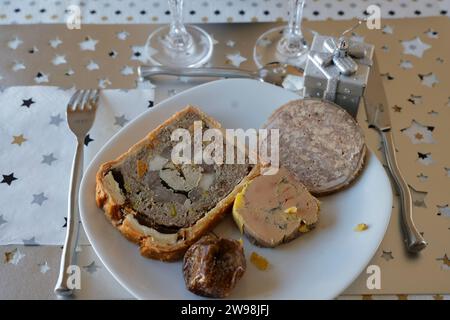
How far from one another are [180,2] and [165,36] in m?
0.19

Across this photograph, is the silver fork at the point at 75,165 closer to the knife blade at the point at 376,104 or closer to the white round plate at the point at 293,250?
the white round plate at the point at 293,250

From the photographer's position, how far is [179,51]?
6.08 feet

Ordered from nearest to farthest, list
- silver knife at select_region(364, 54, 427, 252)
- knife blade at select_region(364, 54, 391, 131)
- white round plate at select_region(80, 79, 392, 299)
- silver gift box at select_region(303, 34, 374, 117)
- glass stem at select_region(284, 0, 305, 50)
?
white round plate at select_region(80, 79, 392, 299), silver knife at select_region(364, 54, 427, 252), silver gift box at select_region(303, 34, 374, 117), knife blade at select_region(364, 54, 391, 131), glass stem at select_region(284, 0, 305, 50)

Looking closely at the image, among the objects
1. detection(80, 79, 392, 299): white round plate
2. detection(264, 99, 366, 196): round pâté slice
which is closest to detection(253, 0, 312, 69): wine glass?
detection(264, 99, 366, 196): round pâté slice

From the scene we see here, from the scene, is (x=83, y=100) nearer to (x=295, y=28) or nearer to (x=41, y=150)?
(x=41, y=150)

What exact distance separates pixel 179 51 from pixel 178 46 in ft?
Result: 0.06

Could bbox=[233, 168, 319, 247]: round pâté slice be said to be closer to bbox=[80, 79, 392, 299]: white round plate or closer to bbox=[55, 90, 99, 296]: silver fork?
bbox=[80, 79, 392, 299]: white round plate

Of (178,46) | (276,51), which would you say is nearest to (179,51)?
(178,46)

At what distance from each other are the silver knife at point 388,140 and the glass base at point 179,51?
53 centimetres

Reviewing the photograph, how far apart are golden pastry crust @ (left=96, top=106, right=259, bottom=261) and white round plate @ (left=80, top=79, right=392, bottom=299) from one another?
0.08ft

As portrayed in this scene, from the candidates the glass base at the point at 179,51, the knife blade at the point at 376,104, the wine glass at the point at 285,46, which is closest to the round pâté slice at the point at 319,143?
the knife blade at the point at 376,104

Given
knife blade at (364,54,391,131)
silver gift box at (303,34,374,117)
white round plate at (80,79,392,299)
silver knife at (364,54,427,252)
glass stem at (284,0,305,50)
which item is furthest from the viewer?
glass stem at (284,0,305,50)

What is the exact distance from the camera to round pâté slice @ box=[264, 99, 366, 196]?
1445 millimetres
